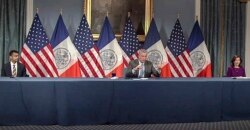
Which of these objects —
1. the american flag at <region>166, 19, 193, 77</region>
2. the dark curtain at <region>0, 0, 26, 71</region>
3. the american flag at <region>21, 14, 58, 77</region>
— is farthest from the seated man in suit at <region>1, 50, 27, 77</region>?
the american flag at <region>166, 19, 193, 77</region>

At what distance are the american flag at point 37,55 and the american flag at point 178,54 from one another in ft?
7.85

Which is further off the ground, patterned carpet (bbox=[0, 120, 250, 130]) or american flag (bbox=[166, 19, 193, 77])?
american flag (bbox=[166, 19, 193, 77])

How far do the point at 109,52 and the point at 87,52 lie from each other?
0.44 meters

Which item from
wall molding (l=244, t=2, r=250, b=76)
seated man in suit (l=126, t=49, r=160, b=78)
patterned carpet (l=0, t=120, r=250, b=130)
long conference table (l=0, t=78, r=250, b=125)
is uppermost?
wall molding (l=244, t=2, r=250, b=76)

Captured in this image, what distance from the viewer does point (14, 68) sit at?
6676 mm

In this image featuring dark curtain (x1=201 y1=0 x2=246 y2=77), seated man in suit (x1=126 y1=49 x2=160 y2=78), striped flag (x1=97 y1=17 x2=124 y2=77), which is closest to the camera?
seated man in suit (x1=126 y1=49 x2=160 y2=78)

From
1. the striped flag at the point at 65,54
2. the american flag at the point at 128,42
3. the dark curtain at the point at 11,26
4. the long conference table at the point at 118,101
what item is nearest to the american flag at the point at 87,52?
the striped flag at the point at 65,54

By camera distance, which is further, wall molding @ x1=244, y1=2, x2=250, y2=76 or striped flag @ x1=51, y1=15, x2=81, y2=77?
wall molding @ x1=244, y1=2, x2=250, y2=76

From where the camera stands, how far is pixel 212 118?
5.38 metres

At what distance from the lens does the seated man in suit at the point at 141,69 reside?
6.00 m

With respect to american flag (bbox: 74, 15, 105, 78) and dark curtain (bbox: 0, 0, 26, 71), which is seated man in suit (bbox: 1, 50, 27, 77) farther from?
american flag (bbox: 74, 15, 105, 78)

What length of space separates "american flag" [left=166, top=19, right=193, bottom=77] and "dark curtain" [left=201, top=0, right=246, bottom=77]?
621 mm

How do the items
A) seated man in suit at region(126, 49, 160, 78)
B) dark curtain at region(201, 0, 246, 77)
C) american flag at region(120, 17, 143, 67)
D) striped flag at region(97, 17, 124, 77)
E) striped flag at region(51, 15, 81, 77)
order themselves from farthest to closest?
dark curtain at region(201, 0, 246, 77) → american flag at region(120, 17, 143, 67) → striped flag at region(97, 17, 124, 77) → striped flag at region(51, 15, 81, 77) → seated man in suit at region(126, 49, 160, 78)

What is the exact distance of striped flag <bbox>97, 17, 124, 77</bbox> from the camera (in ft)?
24.2
